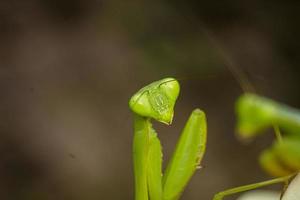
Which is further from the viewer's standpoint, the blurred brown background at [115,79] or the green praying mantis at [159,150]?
the blurred brown background at [115,79]

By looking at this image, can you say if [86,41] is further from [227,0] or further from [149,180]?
[149,180]

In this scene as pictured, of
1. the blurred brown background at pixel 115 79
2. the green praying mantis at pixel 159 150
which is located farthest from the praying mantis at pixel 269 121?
the blurred brown background at pixel 115 79

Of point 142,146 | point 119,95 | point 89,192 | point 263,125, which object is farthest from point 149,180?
point 119,95

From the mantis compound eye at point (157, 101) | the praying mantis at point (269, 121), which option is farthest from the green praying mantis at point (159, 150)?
the praying mantis at point (269, 121)

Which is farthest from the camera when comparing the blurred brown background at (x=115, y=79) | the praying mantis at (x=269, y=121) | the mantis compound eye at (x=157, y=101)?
the blurred brown background at (x=115, y=79)

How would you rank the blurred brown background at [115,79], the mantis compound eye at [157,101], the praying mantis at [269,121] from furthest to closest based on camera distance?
the blurred brown background at [115,79] → the mantis compound eye at [157,101] → the praying mantis at [269,121]

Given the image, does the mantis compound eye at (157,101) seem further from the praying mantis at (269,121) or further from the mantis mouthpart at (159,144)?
the praying mantis at (269,121)
